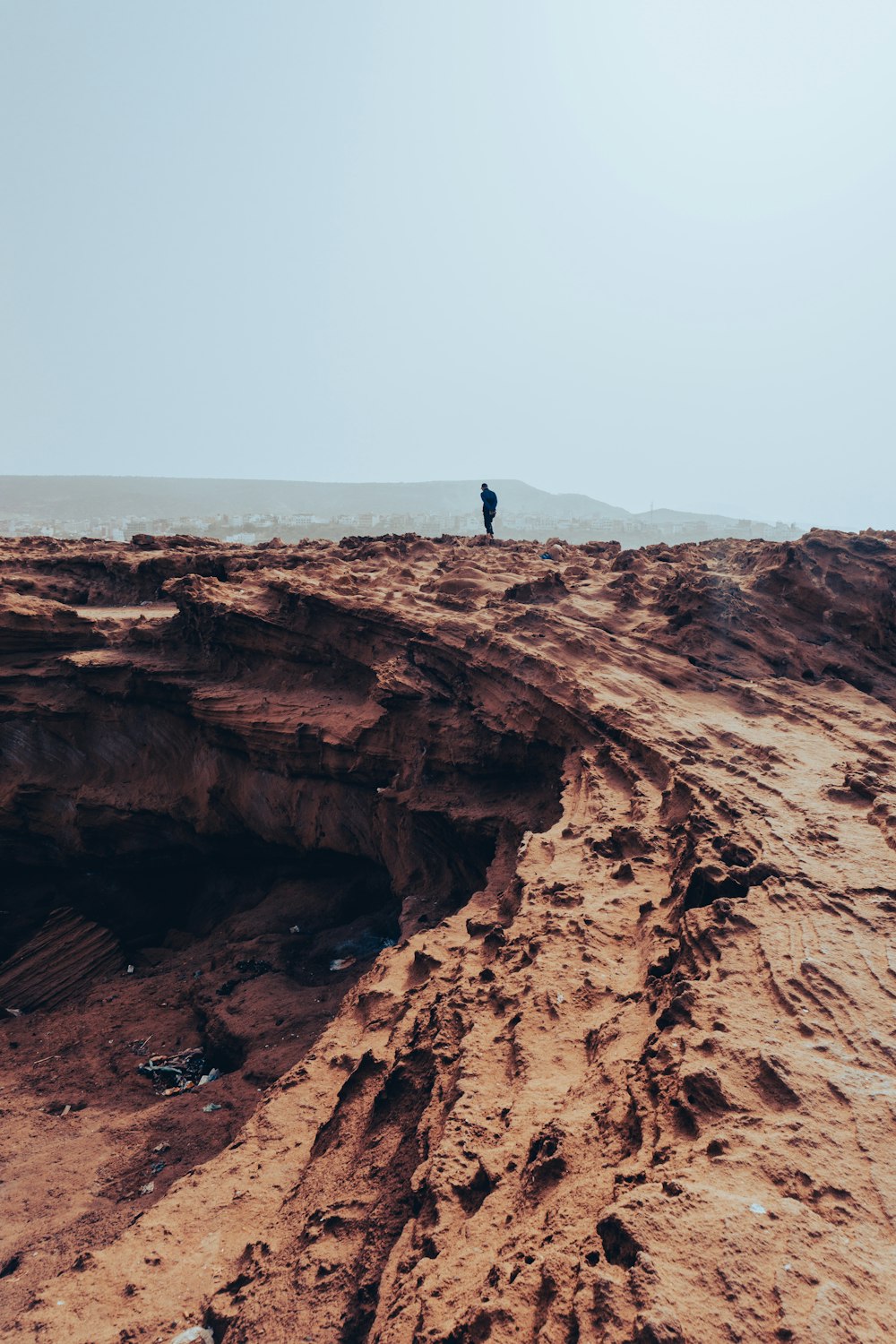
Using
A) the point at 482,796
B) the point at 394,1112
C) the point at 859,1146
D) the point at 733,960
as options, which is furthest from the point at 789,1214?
the point at 482,796

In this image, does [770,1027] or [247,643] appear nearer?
[770,1027]

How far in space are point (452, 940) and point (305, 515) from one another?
93273mm

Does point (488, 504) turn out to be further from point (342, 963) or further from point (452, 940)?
point (452, 940)

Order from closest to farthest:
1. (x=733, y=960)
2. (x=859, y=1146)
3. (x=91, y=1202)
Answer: (x=859, y=1146)
(x=733, y=960)
(x=91, y=1202)

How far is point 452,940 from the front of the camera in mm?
5785

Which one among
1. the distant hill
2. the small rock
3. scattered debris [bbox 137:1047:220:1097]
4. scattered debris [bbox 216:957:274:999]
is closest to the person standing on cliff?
scattered debris [bbox 216:957:274:999]

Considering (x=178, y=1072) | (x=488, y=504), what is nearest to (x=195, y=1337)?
(x=178, y=1072)

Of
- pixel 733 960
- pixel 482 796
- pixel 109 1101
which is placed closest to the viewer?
pixel 733 960

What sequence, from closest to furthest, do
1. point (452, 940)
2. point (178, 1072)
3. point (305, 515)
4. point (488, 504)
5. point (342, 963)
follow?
1. point (452, 940)
2. point (178, 1072)
3. point (342, 963)
4. point (488, 504)
5. point (305, 515)

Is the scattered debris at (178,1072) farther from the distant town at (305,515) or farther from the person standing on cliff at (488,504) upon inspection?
the distant town at (305,515)

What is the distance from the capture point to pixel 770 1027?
335 cm

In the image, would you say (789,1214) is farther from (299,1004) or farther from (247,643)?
(247,643)

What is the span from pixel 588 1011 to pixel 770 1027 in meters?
1.04

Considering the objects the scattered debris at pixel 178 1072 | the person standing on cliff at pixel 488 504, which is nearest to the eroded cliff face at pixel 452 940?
the scattered debris at pixel 178 1072
